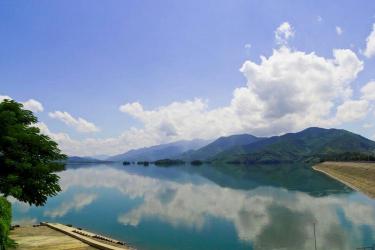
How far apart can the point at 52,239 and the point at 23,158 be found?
8.60 m

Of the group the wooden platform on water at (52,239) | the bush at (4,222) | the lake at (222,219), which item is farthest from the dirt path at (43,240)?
the lake at (222,219)

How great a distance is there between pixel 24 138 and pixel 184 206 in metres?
56.0

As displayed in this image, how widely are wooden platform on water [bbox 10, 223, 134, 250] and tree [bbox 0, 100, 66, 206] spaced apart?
12.2 ft

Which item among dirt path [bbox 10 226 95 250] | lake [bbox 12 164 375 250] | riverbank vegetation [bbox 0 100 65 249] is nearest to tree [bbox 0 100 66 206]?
riverbank vegetation [bbox 0 100 65 249]

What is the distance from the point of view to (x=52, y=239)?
37156 mm

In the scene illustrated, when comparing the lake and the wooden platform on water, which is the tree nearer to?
the wooden platform on water

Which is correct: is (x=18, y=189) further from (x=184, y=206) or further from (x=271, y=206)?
(x=271, y=206)

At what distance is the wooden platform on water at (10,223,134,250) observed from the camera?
110 feet

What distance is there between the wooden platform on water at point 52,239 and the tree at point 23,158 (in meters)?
3.71

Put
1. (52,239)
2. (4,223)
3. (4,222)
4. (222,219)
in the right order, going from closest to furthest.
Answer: (4,223), (4,222), (52,239), (222,219)

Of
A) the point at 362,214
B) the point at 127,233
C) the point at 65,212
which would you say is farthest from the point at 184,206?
the point at 362,214

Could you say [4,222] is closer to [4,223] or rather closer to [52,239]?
[4,223]

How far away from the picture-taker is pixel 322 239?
172 ft

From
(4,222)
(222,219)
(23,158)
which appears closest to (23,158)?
(23,158)
